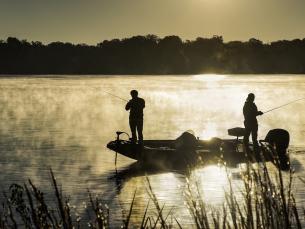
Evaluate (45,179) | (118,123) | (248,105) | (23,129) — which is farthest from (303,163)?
(118,123)

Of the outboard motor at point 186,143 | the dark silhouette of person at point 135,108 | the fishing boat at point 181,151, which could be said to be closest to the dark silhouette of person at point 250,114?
the fishing boat at point 181,151

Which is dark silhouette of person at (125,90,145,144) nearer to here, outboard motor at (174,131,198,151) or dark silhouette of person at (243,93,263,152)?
outboard motor at (174,131,198,151)

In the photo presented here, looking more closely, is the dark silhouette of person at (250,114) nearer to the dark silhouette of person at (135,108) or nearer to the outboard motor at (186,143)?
the outboard motor at (186,143)

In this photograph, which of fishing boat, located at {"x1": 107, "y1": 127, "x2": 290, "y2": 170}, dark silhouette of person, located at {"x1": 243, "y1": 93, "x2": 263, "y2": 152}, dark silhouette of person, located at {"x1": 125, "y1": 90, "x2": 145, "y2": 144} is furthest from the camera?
fishing boat, located at {"x1": 107, "y1": 127, "x2": 290, "y2": 170}

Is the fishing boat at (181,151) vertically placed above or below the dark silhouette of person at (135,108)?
below

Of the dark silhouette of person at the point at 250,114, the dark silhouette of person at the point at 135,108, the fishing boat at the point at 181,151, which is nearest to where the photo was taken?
the dark silhouette of person at the point at 135,108

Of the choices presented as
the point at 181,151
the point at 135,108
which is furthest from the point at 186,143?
the point at 135,108

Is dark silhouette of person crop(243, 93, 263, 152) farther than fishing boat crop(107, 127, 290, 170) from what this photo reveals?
No

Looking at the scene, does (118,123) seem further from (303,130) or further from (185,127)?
(303,130)

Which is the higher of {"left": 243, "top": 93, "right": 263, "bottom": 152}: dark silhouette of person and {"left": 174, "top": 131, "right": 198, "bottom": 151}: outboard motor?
{"left": 243, "top": 93, "right": 263, "bottom": 152}: dark silhouette of person

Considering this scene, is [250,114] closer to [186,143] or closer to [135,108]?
[186,143]

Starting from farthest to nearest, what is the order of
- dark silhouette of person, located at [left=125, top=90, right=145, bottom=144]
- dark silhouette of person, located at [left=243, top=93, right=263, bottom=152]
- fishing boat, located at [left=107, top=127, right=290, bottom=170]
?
fishing boat, located at [left=107, top=127, right=290, bottom=170] < dark silhouette of person, located at [left=243, top=93, right=263, bottom=152] < dark silhouette of person, located at [left=125, top=90, right=145, bottom=144]

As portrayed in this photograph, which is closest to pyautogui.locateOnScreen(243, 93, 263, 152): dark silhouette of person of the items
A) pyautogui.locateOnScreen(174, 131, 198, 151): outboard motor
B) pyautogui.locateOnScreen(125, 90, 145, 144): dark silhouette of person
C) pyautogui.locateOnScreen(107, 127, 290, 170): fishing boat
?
pyautogui.locateOnScreen(107, 127, 290, 170): fishing boat

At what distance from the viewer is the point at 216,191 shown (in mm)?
18297
